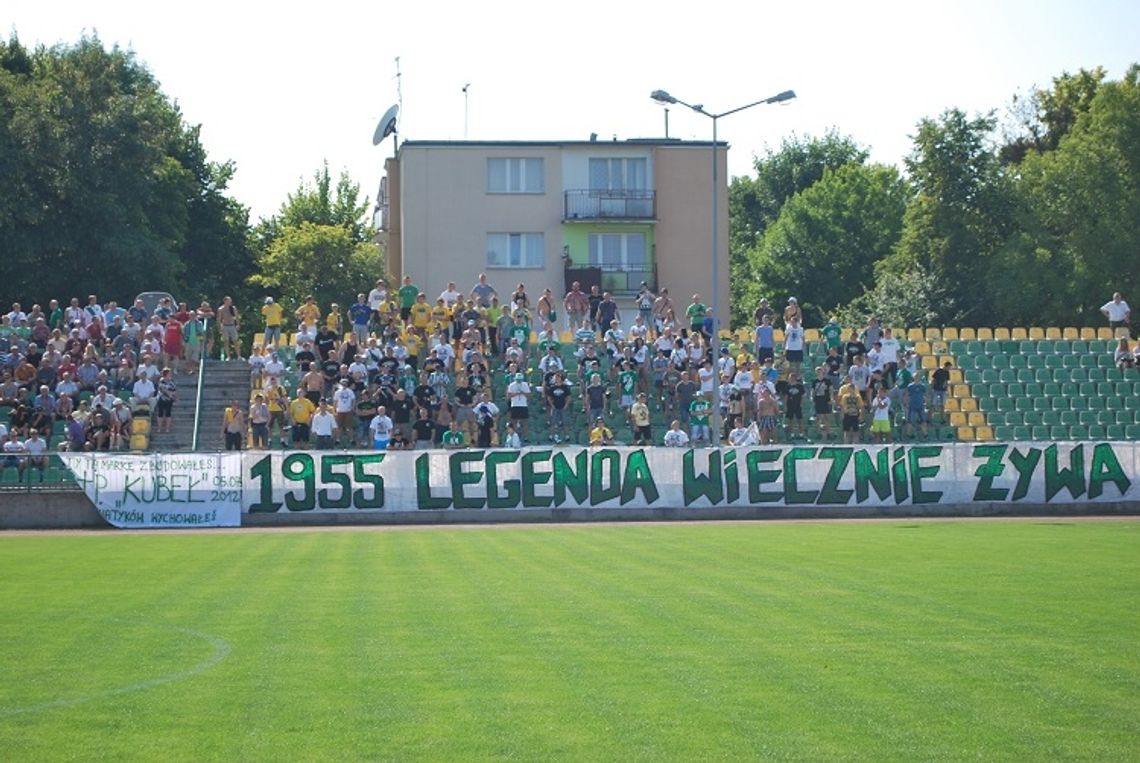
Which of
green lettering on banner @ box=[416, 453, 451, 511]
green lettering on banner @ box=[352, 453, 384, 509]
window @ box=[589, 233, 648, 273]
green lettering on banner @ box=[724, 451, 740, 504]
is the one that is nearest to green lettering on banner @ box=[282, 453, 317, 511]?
green lettering on banner @ box=[352, 453, 384, 509]

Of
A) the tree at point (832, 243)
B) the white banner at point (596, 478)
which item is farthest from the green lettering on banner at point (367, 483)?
the tree at point (832, 243)

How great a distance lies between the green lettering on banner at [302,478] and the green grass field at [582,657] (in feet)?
33.6

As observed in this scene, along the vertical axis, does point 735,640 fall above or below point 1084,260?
below

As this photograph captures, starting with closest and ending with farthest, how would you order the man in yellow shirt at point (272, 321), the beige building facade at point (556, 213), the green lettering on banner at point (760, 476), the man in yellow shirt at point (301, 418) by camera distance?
the green lettering on banner at point (760, 476), the man in yellow shirt at point (301, 418), the man in yellow shirt at point (272, 321), the beige building facade at point (556, 213)

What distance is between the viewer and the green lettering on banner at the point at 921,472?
1353 inches

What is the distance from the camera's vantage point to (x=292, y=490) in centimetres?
3341

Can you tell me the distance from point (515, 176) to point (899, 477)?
3003 cm

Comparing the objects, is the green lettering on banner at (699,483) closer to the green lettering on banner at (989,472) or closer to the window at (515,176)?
the green lettering on banner at (989,472)

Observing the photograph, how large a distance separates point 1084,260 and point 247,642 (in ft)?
184

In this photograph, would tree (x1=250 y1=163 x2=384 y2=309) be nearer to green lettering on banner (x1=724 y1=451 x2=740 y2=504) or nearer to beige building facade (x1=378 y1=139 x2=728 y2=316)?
beige building facade (x1=378 y1=139 x2=728 y2=316)

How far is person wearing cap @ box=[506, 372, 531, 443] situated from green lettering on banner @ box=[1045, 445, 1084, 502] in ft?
39.6

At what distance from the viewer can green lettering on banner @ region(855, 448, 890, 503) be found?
3431 cm

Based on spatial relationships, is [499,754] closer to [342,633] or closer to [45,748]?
[45,748]

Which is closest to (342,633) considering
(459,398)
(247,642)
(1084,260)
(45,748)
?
(247,642)
